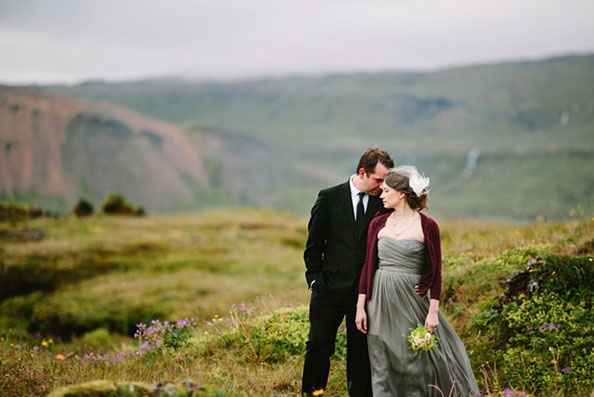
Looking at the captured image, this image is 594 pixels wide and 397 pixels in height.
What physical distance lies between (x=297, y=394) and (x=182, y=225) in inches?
1666

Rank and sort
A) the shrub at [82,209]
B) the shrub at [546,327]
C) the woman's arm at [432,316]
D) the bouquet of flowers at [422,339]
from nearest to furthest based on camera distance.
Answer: the bouquet of flowers at [422,339] < the woman's arm at [432,316] < the shrub at [546,327] < the shrub at [82,209]

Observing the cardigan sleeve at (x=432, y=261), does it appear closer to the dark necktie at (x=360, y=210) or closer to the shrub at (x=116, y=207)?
the dark necktie at (x=360, y=210)

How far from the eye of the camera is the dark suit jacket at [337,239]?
8.38 m

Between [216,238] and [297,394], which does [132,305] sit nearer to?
[216,238]

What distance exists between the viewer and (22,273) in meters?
30.1

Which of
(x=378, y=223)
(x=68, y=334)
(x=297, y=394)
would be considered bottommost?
(x=68, y=334)

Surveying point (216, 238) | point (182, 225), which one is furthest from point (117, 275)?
point (182, 225)

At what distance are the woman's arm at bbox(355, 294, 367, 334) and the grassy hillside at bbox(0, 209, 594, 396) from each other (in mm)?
1586

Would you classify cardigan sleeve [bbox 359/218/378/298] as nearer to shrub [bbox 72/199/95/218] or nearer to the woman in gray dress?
the woman in gray dress

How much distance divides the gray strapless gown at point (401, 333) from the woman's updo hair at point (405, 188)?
1.44ft

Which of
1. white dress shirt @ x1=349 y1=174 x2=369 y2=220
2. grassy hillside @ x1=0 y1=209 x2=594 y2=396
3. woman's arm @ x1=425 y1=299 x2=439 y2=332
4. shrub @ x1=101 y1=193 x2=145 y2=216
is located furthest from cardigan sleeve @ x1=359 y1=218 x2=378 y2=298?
shrub @ x1=101 y1=193 x2=145 y2=216

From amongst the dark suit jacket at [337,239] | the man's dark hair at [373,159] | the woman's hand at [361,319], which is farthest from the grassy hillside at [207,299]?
the man's dark hair at [373,159]

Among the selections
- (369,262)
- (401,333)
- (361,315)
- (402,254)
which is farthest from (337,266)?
(401,333)

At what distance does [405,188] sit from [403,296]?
125 cm
